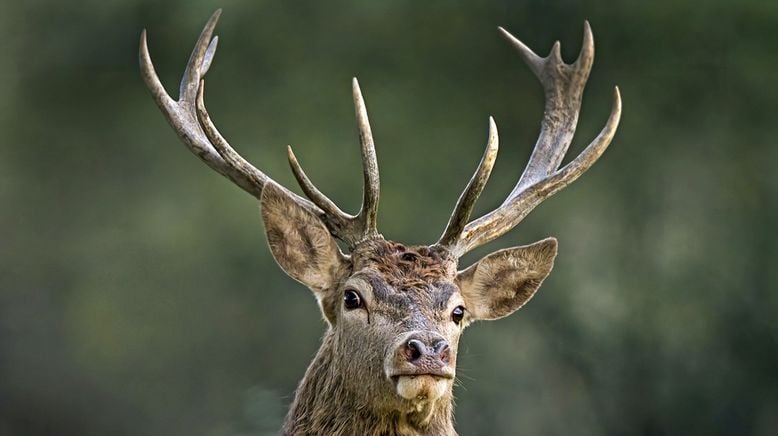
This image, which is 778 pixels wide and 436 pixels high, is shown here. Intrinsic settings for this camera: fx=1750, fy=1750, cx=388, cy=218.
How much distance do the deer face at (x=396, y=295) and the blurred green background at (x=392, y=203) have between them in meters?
8.17

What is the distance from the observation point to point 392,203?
18859 millimetres

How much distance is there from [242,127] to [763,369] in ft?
21.1

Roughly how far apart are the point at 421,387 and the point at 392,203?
1195 centimetres

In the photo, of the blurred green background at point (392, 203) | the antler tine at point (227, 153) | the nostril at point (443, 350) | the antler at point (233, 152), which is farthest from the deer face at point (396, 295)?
the blurred green background at point (392, 203)

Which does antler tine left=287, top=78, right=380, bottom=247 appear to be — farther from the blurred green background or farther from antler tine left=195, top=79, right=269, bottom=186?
the blurred green background

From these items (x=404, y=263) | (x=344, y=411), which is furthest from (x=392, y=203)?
(x=344, y=411)

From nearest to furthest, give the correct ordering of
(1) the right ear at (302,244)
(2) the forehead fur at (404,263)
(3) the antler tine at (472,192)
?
1. (2) the forehead fur at (404,263)
2. (3) the antler tine at (472,192)
3. (1) the right ear at (302,244)

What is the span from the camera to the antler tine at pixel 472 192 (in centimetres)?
754

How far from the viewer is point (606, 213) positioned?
1833cm

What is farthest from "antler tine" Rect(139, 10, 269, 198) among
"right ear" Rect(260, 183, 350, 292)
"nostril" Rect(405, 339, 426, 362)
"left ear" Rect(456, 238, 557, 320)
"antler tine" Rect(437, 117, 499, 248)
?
"nostril" Rect(405, 339, 426, 362)

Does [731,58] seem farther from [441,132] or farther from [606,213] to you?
[441,132]

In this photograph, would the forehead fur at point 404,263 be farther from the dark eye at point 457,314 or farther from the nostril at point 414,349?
the nostril at point 414,349

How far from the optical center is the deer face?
23.0 ft

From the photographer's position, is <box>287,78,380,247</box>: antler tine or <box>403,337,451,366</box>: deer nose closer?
<box>403,337,451,366</box>: deer nose
